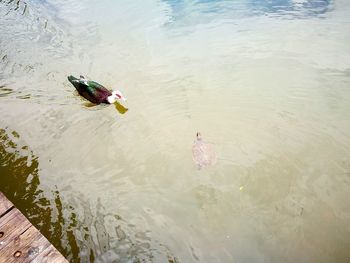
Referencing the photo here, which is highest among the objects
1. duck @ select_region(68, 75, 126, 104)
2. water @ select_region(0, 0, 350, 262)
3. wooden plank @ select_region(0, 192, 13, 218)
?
wooden plank @ select_region(0, 192, 13, 218)

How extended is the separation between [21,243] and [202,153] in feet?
8.87

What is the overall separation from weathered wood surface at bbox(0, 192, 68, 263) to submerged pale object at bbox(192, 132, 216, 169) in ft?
7.92

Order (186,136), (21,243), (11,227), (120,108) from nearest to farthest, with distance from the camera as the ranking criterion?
(21,243) < (11,227) < (186,136) < (120,108)

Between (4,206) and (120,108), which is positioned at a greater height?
(4,206)

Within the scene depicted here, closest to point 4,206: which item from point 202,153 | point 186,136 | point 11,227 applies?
point 11,227

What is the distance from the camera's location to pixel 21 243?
275 centimetres

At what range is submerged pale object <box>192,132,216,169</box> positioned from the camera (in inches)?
173

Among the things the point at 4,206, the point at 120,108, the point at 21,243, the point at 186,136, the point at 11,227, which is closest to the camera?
the point at 21,243

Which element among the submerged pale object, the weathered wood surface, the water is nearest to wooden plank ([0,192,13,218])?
the weathered wood surface

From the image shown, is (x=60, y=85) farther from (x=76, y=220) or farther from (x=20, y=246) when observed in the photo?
(x=20, y=246)

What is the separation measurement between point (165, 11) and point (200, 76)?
3929mm

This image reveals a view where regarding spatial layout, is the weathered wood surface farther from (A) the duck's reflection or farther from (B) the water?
(A) the duck's reflection

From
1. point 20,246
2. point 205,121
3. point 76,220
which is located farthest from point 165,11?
point 20,246

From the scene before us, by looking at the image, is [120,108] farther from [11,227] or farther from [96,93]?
[11,227]
